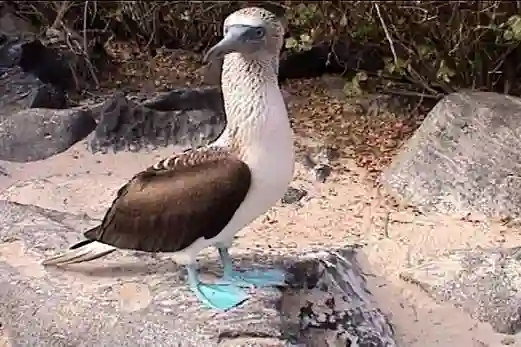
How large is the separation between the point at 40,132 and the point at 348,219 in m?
1.23

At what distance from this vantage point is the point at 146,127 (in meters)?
3.35

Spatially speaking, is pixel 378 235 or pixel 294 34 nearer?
pixel 378 235

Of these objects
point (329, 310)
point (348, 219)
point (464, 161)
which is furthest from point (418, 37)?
point (329, 310)

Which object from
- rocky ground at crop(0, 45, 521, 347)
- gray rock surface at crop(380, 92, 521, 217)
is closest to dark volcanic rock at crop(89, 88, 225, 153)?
rocky ground at crop(0, 45, 521, 347)

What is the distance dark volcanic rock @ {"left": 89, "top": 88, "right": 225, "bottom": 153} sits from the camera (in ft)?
10.9

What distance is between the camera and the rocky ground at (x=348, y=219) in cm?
224

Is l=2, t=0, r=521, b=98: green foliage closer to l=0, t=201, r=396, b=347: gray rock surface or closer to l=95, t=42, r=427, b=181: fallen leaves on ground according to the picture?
l=95, t=42, r=427, b=181: fallen leaves on ground

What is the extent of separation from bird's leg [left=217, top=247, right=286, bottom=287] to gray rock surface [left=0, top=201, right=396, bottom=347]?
0.11 feet

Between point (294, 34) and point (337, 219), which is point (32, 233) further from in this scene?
point (294, 34)

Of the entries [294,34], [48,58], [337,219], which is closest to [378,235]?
[337,219]

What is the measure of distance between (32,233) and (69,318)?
0.36 m

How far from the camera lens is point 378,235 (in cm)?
278

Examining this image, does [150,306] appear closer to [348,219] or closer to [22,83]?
[348,219]

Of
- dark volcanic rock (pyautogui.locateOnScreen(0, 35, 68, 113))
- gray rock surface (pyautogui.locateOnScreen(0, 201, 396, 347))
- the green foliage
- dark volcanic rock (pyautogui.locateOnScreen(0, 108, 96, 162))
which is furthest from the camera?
dark volcanic rock (pyautogui.locateOnScreen(0, 35, 68, 113))
